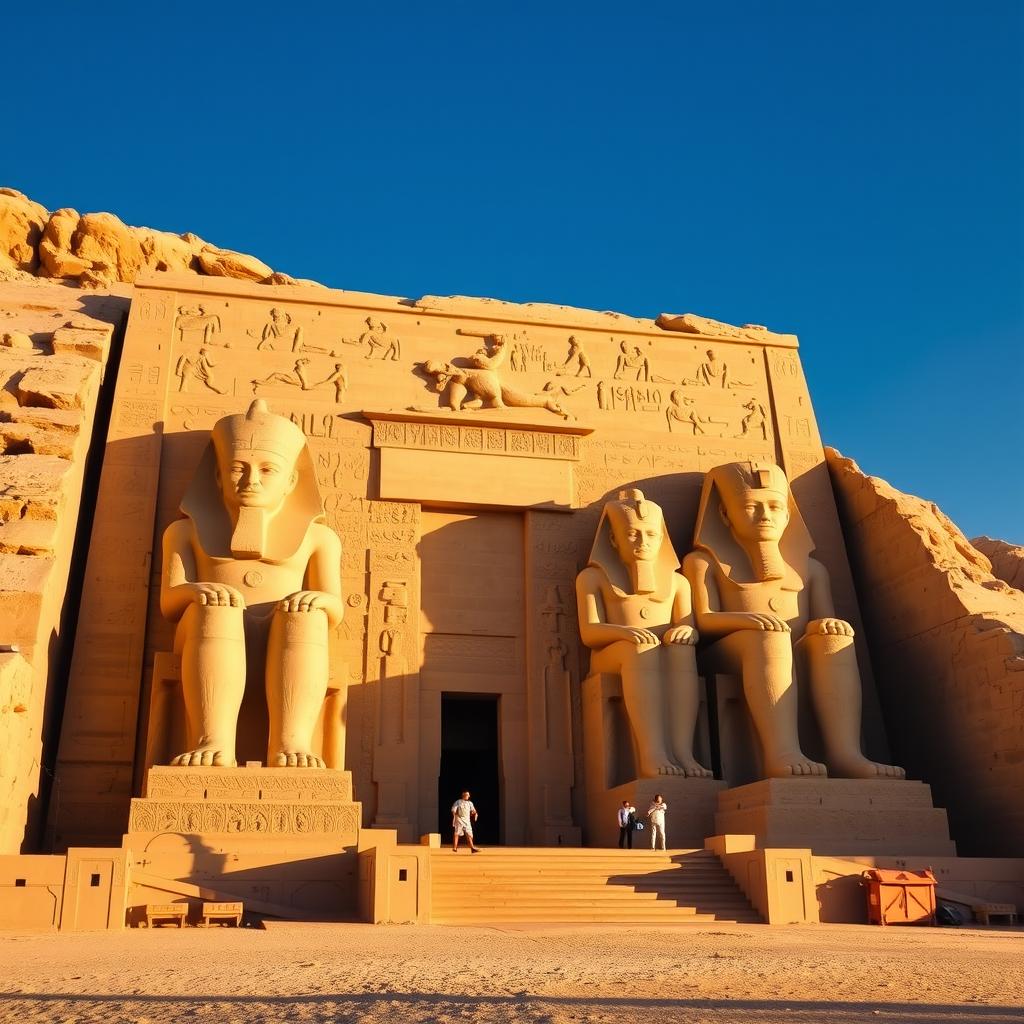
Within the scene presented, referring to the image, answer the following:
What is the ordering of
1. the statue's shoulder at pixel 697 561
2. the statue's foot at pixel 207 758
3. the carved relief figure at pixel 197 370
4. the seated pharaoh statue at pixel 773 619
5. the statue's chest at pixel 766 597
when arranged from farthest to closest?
the carved relief figure at pixel 197 370 → the statue's shoulder at pixel 697 561 → the statue's chest at pixel 766 597 → the seated pharaoh statue at pixel 773 619 → the statue's foot at pixel 207 758

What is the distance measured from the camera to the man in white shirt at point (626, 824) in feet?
30.1

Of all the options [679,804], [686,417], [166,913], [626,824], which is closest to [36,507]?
[166,913]

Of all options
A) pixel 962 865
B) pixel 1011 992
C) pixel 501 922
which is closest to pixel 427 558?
pixel 501 922

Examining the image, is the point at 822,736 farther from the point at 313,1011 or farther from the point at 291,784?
the point at 313,1011

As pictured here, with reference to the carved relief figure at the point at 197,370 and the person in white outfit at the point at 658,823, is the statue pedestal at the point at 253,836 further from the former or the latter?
the carved relief figure at the point at 197,370

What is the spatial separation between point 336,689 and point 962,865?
17.0 ft

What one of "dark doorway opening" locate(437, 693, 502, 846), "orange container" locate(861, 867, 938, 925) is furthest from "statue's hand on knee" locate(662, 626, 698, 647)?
"dark doorway opening" locate(437, 693, 502, 846)

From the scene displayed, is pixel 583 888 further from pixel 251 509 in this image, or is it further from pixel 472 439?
pixel 472 439

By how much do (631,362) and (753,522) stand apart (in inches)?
123

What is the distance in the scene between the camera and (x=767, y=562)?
10875mm

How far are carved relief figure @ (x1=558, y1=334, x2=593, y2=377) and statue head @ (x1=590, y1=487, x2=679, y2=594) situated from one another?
236 cm

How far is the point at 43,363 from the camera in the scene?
1124 cm

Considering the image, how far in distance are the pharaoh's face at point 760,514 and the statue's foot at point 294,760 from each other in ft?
15.3

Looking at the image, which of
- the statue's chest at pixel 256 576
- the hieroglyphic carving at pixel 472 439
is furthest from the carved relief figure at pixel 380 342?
the statue's chest at pixel 256 576
